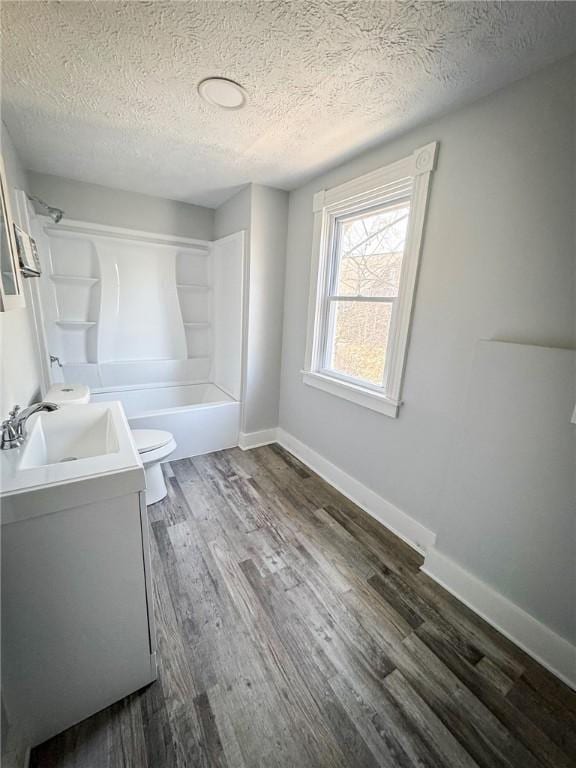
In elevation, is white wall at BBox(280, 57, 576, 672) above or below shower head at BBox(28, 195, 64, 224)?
below

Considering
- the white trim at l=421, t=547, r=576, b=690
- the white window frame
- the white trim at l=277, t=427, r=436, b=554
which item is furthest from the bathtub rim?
the white trim at l=421, t=547, r=576, b=690

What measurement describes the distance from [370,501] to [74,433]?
70.5 inches

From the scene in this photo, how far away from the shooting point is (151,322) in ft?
10.2

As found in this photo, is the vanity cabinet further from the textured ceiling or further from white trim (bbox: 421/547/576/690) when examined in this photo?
the textured ceiling

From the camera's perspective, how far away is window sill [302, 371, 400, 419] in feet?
6.12

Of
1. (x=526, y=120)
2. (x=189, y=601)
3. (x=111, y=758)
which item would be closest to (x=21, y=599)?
(x=111, y=758)

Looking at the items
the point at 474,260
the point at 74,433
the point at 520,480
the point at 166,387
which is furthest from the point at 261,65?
the point at 166,387

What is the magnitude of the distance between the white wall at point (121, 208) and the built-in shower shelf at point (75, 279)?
483mm

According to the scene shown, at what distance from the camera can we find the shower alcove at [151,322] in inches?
105

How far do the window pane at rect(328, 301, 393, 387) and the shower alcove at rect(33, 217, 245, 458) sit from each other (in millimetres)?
899

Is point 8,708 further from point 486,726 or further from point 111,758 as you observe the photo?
point 486,726

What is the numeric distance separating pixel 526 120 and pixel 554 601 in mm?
1934

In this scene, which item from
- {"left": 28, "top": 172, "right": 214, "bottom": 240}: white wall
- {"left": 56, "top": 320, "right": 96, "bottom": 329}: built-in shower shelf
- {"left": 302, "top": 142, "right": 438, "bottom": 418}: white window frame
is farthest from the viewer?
{"left": 56, "top": 320, "right": 96, "bottom": 329}: built-in shower shelf

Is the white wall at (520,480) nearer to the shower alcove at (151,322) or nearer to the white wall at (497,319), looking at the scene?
the white wall at (497,319)
